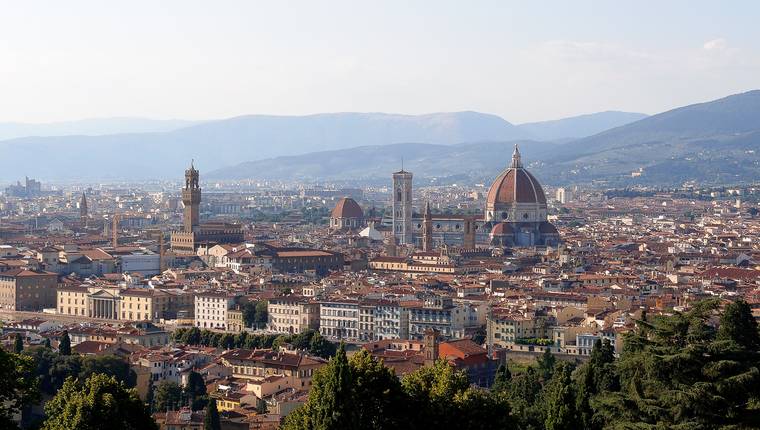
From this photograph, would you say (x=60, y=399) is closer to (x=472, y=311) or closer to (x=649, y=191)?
(x=472, y=311)

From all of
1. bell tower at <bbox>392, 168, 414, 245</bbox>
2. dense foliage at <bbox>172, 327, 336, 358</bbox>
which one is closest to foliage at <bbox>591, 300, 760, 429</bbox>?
dense foliage at <bbox>172, 327, 336, 358</bbox>

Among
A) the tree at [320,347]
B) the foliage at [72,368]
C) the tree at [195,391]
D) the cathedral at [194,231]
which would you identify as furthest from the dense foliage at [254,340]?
the cathedral at [194,231]

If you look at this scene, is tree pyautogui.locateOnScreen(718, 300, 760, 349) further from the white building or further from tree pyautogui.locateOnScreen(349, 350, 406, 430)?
the white building

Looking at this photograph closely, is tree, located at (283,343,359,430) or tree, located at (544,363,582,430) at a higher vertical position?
tree, located at (283,343,359,430)

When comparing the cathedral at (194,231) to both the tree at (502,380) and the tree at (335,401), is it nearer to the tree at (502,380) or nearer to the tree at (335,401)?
the tree at (502,380)

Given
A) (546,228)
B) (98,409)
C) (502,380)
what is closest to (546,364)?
(502,380)

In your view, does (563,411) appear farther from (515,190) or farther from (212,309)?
(515,190)
